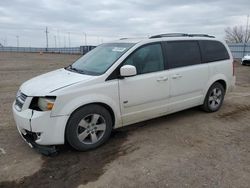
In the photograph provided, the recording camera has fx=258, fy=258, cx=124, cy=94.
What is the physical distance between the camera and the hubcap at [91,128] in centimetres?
394

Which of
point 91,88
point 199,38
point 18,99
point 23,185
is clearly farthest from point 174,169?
point 199,38

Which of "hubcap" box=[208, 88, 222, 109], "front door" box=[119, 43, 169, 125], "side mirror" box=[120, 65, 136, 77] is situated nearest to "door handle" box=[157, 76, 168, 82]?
"front door" box=[119, 43, 169, 125]

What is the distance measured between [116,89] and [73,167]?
1373 millimetres

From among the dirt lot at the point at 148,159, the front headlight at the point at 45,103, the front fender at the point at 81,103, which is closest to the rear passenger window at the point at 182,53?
the dirt lot at the point at 148,159

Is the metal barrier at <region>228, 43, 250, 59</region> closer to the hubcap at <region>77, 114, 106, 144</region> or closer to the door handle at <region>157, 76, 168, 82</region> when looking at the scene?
the door handle at <region>157, 76, 168, 82</region>

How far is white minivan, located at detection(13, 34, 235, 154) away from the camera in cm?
→ 371

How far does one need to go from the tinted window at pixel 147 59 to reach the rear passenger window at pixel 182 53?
0.23 m

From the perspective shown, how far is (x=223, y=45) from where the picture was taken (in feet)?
19.6

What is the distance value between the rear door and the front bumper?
2.21 meters

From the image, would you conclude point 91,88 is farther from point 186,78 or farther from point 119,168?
point 186,78

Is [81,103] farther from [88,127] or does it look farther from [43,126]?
[43,126]

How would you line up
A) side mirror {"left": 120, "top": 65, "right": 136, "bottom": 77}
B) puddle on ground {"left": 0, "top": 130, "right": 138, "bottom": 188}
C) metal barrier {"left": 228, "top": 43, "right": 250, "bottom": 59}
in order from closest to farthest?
puddle on ground {"left": 0, "top": 130, "right": 138, "bottom": 188}, side mirror {"left": 120, "top": 65, "right": 136, "bottom": 77}, metal barrier {"left": 228, "top": 43, "right": 250, "bottom": 59}

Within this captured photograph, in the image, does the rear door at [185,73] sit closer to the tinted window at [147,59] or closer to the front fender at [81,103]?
the tinted window at [147,59]

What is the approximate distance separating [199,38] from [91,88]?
9.54 feet
